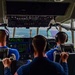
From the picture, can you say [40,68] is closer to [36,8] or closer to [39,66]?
[39,66]

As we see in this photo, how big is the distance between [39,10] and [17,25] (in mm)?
1946

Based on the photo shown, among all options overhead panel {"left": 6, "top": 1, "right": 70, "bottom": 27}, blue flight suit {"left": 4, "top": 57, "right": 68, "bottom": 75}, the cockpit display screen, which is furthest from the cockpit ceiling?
blue flight suit {"left": 4, "top": 57, "right": 68, "bottom": 75}

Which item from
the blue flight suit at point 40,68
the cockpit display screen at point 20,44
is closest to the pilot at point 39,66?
the blue flight suit at point 40,68

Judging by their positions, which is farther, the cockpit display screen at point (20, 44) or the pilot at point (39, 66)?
the cockpit display screen at point (20, 44)

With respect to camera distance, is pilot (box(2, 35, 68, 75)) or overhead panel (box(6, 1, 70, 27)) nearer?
pilot (box(2, 35, 68, 75))

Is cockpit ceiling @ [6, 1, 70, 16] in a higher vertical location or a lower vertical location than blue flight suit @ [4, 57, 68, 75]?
higher

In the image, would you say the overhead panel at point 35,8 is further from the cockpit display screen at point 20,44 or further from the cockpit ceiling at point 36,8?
the cockpit display screen at point 20,44

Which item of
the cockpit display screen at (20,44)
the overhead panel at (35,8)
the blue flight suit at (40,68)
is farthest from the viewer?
the cockpit display screen at (20,44)

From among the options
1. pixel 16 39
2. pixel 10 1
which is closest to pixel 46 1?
pixel 10 1

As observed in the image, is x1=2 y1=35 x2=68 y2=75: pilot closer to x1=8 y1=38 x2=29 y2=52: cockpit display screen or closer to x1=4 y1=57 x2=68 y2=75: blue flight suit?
x1=4 y1=57 x2=68 y2=75: blue flight suit

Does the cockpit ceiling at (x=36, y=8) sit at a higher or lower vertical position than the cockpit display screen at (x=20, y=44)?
higher

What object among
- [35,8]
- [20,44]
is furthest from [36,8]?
[20,44]

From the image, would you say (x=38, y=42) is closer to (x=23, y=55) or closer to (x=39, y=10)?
(x=39, y=10)

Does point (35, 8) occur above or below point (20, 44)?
above
